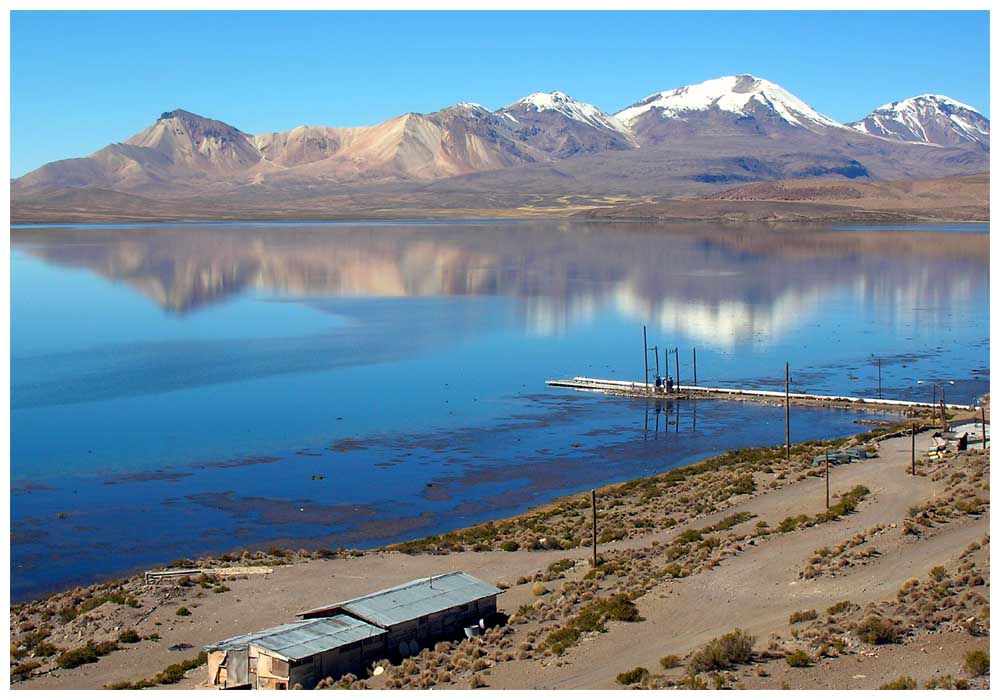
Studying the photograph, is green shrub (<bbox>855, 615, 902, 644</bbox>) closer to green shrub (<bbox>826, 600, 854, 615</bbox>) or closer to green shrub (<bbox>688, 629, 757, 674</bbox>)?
green shrub (<bbox>826, 600, 854, 615</bbox>)

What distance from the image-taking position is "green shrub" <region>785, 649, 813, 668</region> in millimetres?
11297

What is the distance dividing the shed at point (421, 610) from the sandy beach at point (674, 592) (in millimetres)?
313

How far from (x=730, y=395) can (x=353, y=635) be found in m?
20.9

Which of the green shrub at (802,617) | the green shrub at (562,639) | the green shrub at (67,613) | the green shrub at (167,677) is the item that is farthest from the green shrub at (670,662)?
the green shrub at (67,613)

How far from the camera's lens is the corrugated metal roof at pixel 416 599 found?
13.6 metres

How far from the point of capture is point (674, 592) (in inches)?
574

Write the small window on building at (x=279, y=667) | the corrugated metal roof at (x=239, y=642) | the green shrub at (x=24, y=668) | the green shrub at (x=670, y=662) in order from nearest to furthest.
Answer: the green shrub at (x=670, y=662) → the small window on building at (x=279, y=667) → the corrugated metal roof at (x=239, y=642) → the green shrub at (x=24, y=668)

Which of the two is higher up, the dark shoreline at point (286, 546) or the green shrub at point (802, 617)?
the green shrub at point (802, 617)

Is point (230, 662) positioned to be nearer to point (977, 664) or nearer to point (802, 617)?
point (802, 617)

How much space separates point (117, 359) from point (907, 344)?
25.1m

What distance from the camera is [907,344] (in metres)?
41.1

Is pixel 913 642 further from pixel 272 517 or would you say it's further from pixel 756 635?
pixel 272 517

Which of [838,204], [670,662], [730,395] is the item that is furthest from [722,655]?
[838,204]

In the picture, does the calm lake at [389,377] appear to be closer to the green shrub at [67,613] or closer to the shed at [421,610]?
the green shrub at [67,613]
